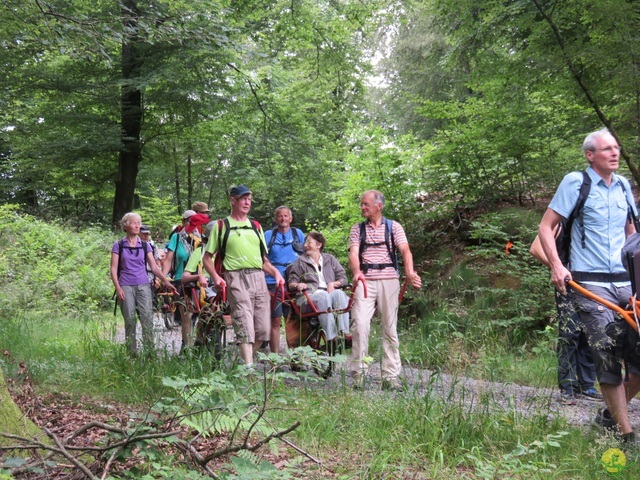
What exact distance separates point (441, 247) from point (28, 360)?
8212 mm

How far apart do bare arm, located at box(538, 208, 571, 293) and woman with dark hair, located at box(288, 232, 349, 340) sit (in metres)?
2.65

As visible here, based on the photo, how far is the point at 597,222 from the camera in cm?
436

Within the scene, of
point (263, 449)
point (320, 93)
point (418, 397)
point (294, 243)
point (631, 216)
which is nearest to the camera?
point (263, 449)

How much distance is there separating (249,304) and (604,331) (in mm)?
3477

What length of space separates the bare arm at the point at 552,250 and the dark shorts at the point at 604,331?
0.73ft

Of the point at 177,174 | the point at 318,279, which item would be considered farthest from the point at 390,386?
the point at 177,174

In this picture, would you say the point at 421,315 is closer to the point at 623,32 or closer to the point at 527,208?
the point at 527,208

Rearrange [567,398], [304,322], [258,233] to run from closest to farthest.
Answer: [567,398]
[258,233]
[304,322]

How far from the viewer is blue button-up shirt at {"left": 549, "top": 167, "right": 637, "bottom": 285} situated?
4.28m

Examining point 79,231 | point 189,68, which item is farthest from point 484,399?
point 79,231

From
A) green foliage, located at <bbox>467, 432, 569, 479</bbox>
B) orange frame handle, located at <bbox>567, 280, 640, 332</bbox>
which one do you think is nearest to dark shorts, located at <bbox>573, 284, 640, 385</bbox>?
orange frame handle, located at <bbox>567, 280, 640, 332</bbox>

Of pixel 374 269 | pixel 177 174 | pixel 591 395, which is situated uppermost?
pixel 177 174

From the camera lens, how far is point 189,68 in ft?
42.4

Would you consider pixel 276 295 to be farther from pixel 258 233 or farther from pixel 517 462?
pixel 517 462
